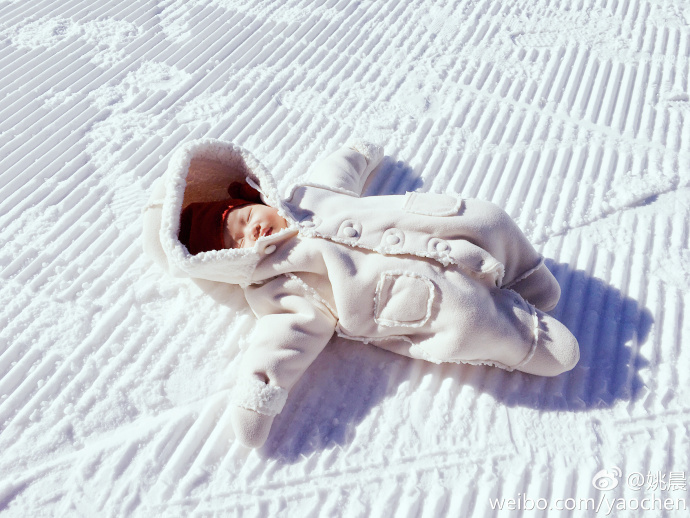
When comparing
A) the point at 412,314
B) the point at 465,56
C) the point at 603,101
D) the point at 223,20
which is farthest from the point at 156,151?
the point at 603,101

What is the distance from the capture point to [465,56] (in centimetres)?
151

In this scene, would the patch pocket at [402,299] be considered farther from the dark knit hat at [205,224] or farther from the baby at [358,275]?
the dark knit hat at [205,224]

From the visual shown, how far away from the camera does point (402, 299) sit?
89 cm

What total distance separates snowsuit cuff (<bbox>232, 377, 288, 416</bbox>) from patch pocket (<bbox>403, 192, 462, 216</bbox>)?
0.37m

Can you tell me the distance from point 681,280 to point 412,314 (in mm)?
555

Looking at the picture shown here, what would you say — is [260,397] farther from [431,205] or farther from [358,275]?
[431,205]

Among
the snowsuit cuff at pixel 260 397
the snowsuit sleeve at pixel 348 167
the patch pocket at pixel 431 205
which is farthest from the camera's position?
the snowsuit sleeve at pixel 348 167

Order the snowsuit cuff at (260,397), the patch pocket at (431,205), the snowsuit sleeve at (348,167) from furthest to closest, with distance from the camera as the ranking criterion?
the snowsuit sleeve at (348,167), the patch pocket at (431,205), the snowsuit cuff at (260,397)

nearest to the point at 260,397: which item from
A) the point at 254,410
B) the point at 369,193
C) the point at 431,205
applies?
the point at 254,410

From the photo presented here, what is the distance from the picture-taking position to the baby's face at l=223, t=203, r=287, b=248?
3.16ft

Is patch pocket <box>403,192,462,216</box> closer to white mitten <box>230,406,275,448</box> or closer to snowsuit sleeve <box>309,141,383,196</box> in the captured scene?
snowsuit sleeve <box>309,141,383,196</box>

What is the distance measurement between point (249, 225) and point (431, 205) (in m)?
0.32

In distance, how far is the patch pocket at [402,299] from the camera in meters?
0.88

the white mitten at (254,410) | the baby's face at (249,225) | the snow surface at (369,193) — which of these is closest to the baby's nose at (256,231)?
the baby's face at (249,225)
